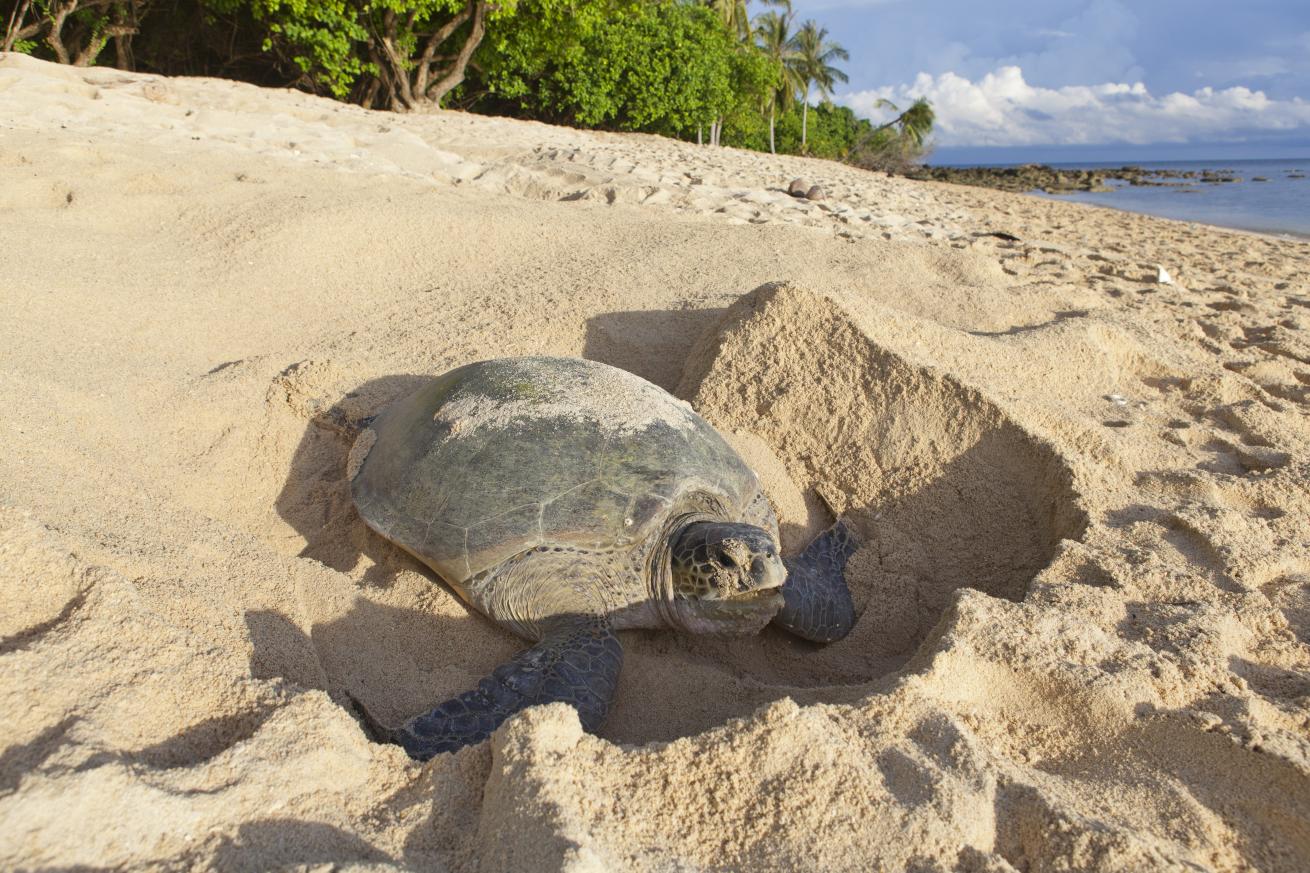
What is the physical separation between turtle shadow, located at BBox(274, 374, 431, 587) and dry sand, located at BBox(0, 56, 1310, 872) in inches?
0.6

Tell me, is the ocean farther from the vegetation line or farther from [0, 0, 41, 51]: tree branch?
[0, 0, 41, 51]: tree branch

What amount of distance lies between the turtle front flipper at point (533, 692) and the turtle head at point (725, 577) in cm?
25

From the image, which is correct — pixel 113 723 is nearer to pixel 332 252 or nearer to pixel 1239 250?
pixel 332 252

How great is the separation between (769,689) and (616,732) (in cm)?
40

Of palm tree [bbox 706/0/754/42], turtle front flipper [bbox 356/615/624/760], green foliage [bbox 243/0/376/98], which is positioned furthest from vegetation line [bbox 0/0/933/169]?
turtle front flipper [bbox 356/615/624/760]

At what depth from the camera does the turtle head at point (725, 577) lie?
1.93 metres

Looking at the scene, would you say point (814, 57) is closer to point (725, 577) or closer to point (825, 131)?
point (825, 131)

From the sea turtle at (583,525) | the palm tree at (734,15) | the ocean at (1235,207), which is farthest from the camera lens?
the palm tree at (734,15)

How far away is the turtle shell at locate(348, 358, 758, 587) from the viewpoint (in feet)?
6.82

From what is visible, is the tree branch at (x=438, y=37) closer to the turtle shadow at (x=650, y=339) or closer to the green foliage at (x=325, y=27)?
the green foliage at (x=325, y=27)

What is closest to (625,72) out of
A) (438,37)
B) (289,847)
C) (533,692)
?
(438,37)

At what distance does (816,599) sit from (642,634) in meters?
0.53

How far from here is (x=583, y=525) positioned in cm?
208

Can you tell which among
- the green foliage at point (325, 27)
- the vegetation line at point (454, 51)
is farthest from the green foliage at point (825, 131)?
the green foliage at point (325, 27)
